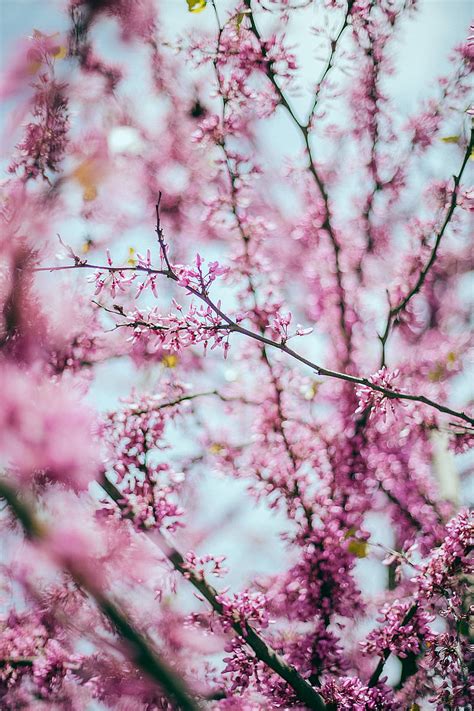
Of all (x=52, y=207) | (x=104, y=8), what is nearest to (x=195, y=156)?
(x=104, y=8)

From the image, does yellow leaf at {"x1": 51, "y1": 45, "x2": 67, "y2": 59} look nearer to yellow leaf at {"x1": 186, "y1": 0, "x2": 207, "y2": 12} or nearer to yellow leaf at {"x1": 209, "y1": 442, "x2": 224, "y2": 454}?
yellow leaf at {"x1": 186, "y1": 0, "x2": 207, "y2": 12}

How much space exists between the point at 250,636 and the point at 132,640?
2.13 ft

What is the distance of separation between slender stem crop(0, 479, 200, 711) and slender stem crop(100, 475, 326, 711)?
16.7 inches

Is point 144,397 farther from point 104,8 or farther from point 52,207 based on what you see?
point 104,8

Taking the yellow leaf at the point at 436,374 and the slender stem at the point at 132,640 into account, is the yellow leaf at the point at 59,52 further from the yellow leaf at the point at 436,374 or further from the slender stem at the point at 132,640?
the yellow leaf at the point at 436,374

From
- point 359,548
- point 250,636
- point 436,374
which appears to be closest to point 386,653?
point 359,548

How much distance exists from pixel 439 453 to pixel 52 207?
285cm

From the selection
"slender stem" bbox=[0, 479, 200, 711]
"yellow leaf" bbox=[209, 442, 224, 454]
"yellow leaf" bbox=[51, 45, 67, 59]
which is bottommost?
"slender stem" bbox=[0, 479, 200, 711]

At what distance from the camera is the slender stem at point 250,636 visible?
5.69 feet

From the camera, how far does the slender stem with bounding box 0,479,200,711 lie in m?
1.27

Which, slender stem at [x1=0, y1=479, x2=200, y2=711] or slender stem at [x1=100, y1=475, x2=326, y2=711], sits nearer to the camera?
slender stem at [x1=0, y1=479, x2=200, y2=711]

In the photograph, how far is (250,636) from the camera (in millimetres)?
1760

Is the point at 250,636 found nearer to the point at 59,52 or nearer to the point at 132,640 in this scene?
the point at 132,640

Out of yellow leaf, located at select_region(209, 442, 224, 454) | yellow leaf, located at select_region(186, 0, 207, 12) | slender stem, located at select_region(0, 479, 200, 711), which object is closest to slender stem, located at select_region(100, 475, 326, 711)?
slender stem, located at select_region(0, 479, 200, 711)
